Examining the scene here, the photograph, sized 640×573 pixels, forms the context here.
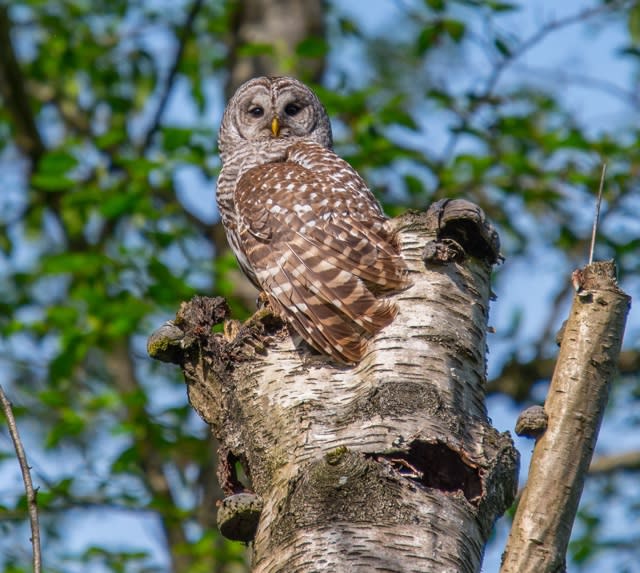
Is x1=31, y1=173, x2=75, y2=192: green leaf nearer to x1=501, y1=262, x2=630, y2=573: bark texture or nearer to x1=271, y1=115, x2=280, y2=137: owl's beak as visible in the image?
x1=271, y1=115, x2=280, y2=137: owl's beak

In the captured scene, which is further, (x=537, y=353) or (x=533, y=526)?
(x=537, y=353)

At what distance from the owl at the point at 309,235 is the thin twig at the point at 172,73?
330 cm

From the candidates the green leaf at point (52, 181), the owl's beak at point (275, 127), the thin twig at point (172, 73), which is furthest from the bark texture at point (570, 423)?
the thin twig at point (172, 73)

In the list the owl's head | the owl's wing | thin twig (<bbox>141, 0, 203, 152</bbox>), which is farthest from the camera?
thin twig (<bbox>141, 0, 203, 152</bbox>)

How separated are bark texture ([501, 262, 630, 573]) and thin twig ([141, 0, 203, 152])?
7498mm

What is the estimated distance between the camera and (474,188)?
841 centimetres

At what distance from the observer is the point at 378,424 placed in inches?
125

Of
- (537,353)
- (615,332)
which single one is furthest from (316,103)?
(615,332)

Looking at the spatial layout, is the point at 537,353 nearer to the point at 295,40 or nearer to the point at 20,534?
the point at 295,40

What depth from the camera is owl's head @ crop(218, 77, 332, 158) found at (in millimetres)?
6957

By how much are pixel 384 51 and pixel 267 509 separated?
32.1 ft

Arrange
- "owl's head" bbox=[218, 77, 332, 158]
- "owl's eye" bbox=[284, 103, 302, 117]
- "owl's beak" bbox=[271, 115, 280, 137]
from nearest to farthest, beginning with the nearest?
"owl's beak" bbox=[271, 115, 280, 137] < "owl's head" bbox=[218, 77, 332, 158] < "owl's eye" bbox=[284, 103, 302, 117]

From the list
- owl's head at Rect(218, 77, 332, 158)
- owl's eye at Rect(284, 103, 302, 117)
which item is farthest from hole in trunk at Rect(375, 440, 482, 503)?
owl's eye at Rect(284, 103, 302, 117)

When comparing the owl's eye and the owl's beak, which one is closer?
the owl's beak
